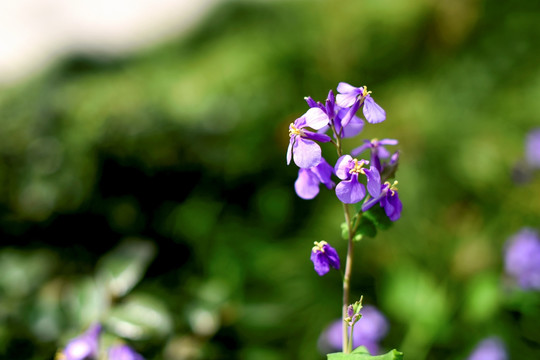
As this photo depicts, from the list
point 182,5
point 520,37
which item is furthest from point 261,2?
point 520,37

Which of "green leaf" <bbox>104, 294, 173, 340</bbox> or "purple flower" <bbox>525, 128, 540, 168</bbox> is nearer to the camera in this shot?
"green leaf" <bbox>104, 294, 173, 340</bbox>

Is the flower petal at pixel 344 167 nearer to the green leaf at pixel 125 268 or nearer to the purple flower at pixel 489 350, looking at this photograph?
the green leaf at pixel 125 268

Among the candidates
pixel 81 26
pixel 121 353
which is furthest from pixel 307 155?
pixel 81 26

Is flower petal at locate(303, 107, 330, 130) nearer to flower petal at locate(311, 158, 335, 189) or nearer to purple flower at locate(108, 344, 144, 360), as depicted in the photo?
flower petal at locate(311, 158, 335, 189)

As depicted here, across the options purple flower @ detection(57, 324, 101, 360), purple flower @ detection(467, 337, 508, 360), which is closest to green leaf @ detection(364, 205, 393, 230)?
purple flower @ detection(57, 324, 101, 360)

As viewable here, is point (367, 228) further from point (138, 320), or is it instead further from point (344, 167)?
point (138, 320)

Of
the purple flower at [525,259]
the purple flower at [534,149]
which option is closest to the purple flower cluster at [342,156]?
the purple flower at [525,259]
